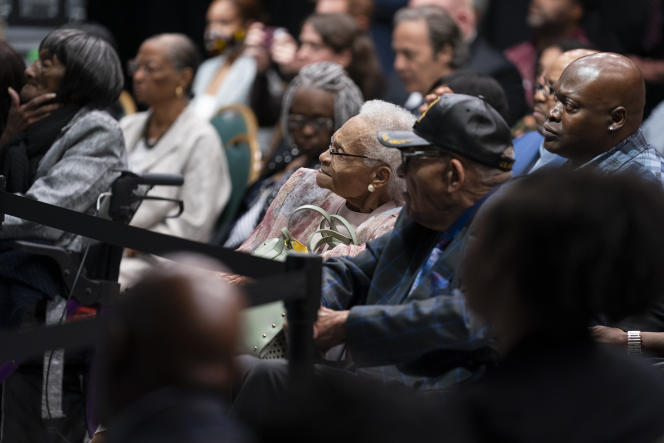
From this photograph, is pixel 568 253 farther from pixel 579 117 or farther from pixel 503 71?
pixel 503 71

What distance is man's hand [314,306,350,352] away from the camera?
2.39 metres

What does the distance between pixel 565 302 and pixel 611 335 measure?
3.99ft

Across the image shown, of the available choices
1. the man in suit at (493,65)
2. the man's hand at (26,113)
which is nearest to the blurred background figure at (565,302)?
the man's hand at (26,113)

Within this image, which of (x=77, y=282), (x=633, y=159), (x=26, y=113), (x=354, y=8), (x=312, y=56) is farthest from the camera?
(x=354, y=8)

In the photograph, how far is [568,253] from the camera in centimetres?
160

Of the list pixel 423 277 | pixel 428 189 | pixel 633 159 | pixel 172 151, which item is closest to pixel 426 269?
pixel 423 277

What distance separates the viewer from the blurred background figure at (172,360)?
4.50ft

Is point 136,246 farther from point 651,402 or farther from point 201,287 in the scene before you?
point 651,402

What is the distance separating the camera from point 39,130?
3721 mm

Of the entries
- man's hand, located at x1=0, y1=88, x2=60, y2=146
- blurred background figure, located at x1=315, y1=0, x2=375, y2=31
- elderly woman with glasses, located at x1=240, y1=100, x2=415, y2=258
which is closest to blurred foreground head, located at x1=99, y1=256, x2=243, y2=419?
elderly woman with glasses, located at x1=240, y1=100, x2=415, y2=258

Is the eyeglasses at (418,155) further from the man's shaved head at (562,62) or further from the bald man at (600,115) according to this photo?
the man's shaved head at (562,62)

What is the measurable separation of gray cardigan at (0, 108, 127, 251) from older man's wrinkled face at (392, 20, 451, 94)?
1986 millimetres

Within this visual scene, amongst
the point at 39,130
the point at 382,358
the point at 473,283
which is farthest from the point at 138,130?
the point at 473,283

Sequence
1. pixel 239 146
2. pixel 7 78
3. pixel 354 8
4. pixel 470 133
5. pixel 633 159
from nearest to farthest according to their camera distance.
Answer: pixel 470 133 → pixel 633 159 → pixel 7 78 → pixel 239 146 → pixel 354 8
